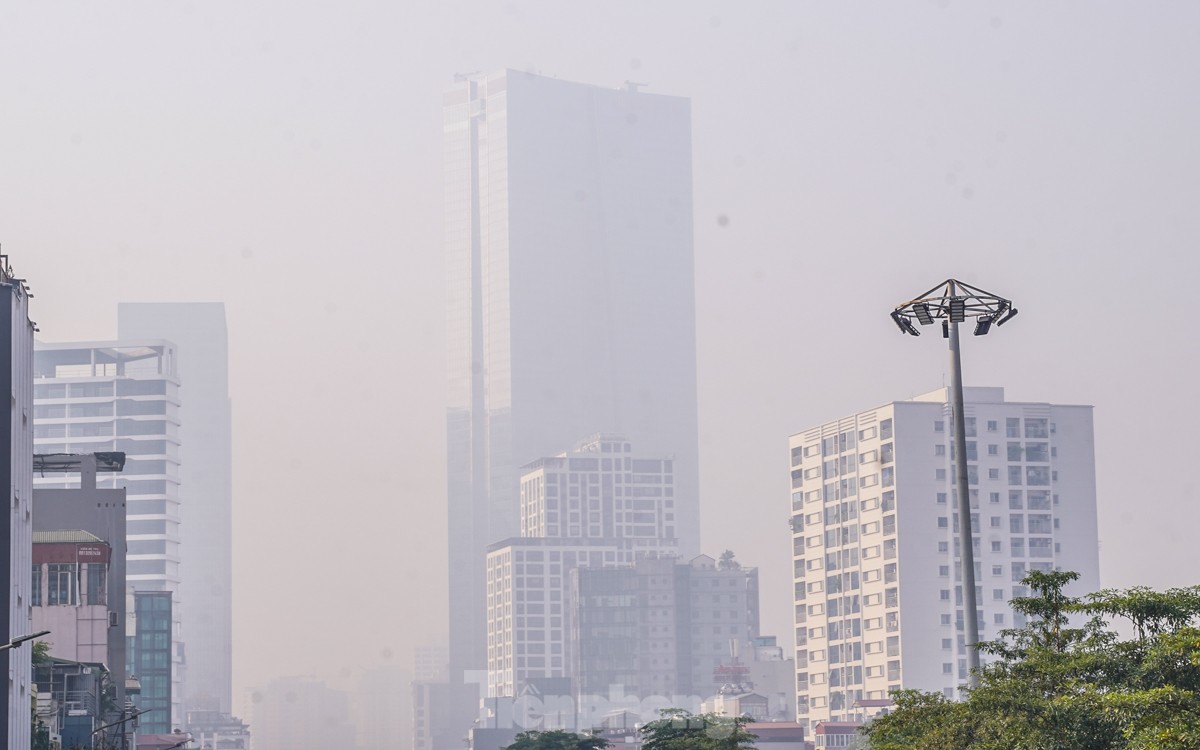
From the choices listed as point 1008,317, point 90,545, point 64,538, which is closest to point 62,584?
point 64,538

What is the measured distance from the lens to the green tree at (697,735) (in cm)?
9594

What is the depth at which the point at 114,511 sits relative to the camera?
144500 millimetres

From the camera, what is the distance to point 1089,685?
3697 centimetres

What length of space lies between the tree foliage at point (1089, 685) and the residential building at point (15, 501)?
3270cm

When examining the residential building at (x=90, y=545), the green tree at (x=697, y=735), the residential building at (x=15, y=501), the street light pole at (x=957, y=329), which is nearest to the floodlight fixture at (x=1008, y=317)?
the street light pole at (x=957, y=329)

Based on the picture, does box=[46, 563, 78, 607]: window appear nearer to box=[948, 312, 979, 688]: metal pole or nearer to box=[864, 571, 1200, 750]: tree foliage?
box=[864, 571, 1200, 750]: tree foliage

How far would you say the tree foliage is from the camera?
31.9 metres

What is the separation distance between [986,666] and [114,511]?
11190 centimetres

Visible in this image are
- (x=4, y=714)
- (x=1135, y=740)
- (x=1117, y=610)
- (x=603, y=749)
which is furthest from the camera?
(x=603, y=749)

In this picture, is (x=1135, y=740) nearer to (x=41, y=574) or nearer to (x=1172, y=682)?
(x=1172, y=682)

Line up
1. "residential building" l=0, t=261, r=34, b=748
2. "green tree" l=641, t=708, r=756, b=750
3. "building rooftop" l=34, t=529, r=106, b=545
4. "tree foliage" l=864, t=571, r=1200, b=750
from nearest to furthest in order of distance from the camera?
"tree foliage" l=864, t=571, r=1200, b=750 → "residential building" l=0, t=261, r=34, b=748 → "green tree" l=641, t=708, r=756, b=750 → "building rooftop" l=34, t=529, r=106, b=545

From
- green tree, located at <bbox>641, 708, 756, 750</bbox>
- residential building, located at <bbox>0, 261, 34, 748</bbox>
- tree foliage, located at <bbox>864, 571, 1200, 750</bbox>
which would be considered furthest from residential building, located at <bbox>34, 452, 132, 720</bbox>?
tree foliage, located at <bbox>864, 571, 1200, 750</bbox>

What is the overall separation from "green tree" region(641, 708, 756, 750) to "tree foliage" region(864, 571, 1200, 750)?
50.4 metres

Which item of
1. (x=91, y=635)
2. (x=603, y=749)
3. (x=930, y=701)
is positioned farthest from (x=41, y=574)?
(x=930, y=701)
